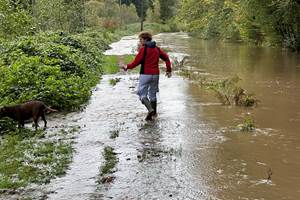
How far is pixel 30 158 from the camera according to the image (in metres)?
8.11

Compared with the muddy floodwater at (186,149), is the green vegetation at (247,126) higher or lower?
higher

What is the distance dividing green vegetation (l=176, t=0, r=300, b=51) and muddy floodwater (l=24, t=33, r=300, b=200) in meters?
18.5

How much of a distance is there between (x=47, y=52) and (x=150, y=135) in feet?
26.8

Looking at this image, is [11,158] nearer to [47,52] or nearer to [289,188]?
[289,188]

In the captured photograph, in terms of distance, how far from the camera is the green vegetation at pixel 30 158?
7078mm

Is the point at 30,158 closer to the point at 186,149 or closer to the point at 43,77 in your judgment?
the point at 186,149

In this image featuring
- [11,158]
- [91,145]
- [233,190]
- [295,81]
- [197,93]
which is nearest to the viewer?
[233,190]

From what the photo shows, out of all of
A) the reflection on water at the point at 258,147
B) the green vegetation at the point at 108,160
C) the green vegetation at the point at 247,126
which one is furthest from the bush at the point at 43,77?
the green vegetation at the point at 247,126

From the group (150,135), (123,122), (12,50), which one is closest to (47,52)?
(12,50)

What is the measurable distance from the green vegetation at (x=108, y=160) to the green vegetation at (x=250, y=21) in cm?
2295

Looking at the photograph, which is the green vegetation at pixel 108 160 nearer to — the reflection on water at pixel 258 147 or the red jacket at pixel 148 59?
the reflection on water at pixel 258 147

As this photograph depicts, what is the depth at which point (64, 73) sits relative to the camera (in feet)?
49.0

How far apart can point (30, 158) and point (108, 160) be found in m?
1.39

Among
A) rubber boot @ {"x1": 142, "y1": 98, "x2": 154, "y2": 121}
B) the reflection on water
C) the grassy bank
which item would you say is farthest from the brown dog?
the reflection on water
